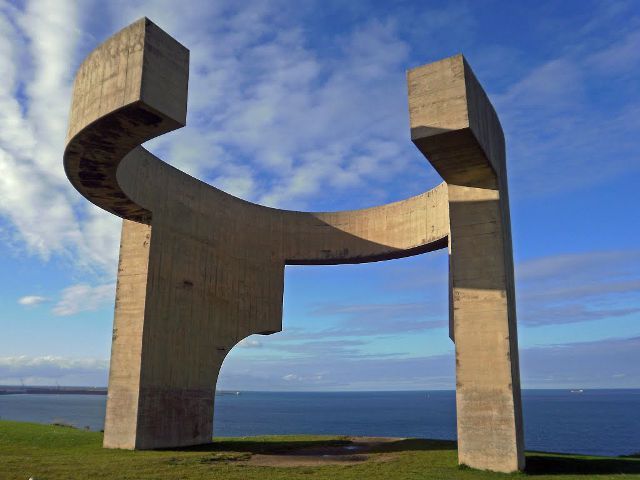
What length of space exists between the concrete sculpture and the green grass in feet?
3.72

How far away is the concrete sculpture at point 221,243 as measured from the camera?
1195cm

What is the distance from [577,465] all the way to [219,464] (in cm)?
850

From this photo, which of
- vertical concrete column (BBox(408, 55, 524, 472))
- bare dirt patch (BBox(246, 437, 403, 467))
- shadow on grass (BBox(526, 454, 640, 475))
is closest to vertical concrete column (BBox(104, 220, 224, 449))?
bare dirt patch (BBox(246, 437, 403, 467))

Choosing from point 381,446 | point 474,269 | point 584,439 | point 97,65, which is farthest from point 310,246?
point 584,439

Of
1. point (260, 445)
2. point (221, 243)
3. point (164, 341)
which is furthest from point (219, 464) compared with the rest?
point (221, 243)

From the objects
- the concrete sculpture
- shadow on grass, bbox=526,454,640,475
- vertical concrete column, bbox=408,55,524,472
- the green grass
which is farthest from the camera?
shadow on grass, bbox=526,454,640,475

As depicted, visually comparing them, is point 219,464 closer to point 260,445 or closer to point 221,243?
point 260,445

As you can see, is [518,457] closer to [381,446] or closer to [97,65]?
[381,446]

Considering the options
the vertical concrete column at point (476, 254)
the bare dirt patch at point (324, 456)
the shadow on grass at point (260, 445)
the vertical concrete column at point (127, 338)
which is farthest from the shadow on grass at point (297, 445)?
the vertical concrete column at point (476, 254)

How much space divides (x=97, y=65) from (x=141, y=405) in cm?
958

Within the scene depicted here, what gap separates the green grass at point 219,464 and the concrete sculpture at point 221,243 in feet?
3.72

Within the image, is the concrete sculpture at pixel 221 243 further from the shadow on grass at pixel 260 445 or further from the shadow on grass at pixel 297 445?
the shadow on grass at pixel 297 445

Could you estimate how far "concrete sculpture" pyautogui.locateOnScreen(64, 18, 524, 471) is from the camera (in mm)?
11945

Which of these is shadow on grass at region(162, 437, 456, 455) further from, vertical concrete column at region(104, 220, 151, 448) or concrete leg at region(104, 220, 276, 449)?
vertical concrete column at region(104, 220, 151, 448)
